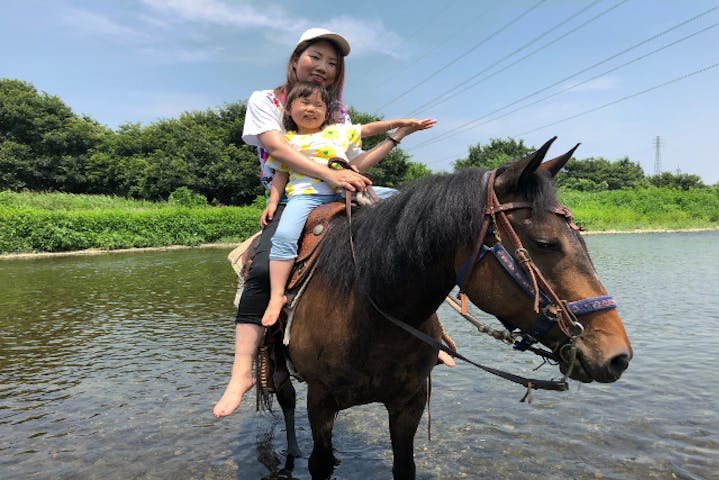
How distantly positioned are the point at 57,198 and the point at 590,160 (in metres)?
68.6

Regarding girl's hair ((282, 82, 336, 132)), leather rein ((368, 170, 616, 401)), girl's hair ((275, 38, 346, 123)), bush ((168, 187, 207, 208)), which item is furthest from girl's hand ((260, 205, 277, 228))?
bush ((168, 187, 207, 208))

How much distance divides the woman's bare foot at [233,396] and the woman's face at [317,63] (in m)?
2.18

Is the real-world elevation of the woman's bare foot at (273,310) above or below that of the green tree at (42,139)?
below

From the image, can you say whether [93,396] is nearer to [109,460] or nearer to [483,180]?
[109,460]

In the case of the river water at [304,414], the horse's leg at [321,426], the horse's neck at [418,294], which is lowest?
the river water at [304,414]

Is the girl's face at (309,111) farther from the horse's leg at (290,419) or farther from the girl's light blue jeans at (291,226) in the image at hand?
the horse's leg at (290,419)

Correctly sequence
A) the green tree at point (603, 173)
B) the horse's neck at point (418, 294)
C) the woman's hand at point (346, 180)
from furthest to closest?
1. the green tree at point (603, 173)
2. the woman's hand at point (346, 180)
3. the horse's neck at point (418, 294)

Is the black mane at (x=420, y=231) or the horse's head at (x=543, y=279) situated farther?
the black mane at (x=420, y=231)

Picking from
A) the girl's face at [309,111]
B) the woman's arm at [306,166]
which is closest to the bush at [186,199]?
the girl's face at [309,111]

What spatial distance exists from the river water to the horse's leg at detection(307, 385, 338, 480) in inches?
43.1

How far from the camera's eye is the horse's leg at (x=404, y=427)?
2994 millimetres

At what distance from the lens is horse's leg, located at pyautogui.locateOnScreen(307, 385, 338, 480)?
118 inches

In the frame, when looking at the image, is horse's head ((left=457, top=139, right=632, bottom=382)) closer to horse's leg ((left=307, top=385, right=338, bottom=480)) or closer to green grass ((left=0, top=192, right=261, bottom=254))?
horse's leg ((left=307, top=385, right=338, bottom=480))

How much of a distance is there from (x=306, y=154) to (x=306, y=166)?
0.92 feet
